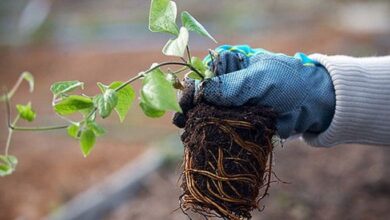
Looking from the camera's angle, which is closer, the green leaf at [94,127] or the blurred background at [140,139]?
the green leaf at [94,127]

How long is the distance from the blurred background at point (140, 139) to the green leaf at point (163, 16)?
1941 mm

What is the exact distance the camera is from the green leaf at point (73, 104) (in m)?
1.38

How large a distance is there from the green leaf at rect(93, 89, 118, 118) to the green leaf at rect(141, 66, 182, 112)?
0.08 m

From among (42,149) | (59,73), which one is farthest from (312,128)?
(59,73)

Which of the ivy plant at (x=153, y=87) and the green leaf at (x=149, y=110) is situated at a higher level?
the ivy plant at (x=153, y=87)

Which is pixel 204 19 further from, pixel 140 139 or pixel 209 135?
pixel 209 135

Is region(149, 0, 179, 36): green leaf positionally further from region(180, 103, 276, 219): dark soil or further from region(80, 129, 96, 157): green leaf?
region(80, 129, 96, 157): green leaf

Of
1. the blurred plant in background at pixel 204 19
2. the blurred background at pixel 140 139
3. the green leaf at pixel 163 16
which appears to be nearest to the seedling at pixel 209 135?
the green leaf at pixel 163 16

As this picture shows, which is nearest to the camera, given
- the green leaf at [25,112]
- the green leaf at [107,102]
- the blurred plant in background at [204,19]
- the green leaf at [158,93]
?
the green leaf at [158,93]

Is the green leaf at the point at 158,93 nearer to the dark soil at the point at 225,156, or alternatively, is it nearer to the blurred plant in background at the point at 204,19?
the dark soil at the point at 225,156

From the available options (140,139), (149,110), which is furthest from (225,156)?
(140,139)

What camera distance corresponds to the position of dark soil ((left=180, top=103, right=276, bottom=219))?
1.37m

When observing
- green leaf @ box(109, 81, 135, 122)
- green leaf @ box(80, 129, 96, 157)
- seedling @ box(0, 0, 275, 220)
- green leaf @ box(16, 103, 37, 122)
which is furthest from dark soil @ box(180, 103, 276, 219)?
green leaf @ box(16, 103, 37, 122)

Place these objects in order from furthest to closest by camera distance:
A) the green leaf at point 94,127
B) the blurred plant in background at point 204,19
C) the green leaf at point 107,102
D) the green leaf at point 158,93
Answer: the blurred plant in background at point 204,19 → the green leaf at point 94,127 → the green leaf at point 107,102 → the green leaf at point 158,93
